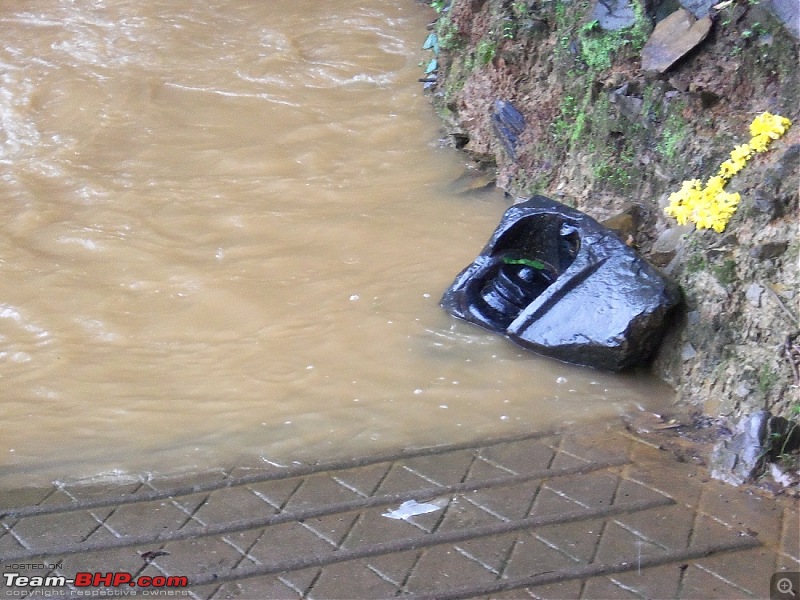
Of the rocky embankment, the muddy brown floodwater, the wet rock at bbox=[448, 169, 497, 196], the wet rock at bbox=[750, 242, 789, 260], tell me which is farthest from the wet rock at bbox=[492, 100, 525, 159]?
the wet rock at bbox=[750, 242, 789, 260]

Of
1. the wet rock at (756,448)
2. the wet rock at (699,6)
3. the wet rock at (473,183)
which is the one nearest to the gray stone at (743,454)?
the wet rock at (756,448)

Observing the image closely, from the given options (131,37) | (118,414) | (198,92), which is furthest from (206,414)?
(131,37)

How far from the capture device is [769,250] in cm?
389

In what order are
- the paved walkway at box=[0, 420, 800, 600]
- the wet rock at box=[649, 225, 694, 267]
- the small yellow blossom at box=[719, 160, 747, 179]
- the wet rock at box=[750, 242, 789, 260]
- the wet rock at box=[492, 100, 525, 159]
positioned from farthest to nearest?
1. the wet rock at box=[492, 100, 525, 159]
2. the wet rock at box=[649, 225, 694, 267]
3. the small yellow blossom at box=[719, 160, 747, 179]
4. the wet rock at box=[750, 242, 789, 260]
5. the paved walkway at box=[0, 420, 800, 600]

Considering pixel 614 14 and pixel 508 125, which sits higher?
pixel 614 14

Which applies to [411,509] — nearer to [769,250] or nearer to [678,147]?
[769,250]

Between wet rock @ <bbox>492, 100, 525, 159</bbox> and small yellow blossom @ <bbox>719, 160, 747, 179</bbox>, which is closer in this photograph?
small yellow blossom @ <bbox>719, 160, 747, 179</bbox>

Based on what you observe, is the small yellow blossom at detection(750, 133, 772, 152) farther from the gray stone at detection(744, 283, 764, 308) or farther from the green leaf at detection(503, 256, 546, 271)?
the green leaf at detection(503, 256, 546, 271)

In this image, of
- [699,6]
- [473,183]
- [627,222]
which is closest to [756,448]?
[627,222]

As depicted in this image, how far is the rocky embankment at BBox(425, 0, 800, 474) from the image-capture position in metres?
3.90

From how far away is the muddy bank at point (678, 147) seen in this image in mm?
3896

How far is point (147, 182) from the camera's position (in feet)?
21.0

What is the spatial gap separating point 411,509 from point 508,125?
3453 mm

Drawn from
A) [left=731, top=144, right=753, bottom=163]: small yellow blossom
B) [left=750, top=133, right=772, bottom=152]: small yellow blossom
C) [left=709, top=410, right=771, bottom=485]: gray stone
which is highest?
[left=750, top=133, right=772, bottom=152]: small yellow blossom
